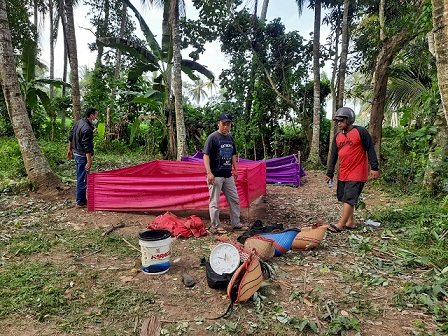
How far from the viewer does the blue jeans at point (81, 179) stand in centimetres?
534

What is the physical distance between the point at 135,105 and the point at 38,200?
693cm

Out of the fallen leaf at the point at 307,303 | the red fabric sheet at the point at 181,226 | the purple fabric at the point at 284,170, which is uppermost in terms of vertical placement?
the purple fabric at the point at 284,170

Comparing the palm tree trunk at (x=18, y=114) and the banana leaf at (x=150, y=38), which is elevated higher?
the banana leaf at (x=150, y=38)

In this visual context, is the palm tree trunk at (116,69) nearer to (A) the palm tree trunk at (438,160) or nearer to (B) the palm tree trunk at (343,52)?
(B) the palm tree trunk at (343,52)

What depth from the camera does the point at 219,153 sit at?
4.40 m

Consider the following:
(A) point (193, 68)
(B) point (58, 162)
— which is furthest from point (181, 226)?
(A) point (193, 68)

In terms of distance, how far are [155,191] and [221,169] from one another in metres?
1.29

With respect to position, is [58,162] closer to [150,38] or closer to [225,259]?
[150,38]

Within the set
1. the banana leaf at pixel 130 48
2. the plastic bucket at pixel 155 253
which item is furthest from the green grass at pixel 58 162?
the plastic bucket at pixel 155 253

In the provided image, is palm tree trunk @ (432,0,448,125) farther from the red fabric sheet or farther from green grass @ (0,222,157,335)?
the red fabric sheet

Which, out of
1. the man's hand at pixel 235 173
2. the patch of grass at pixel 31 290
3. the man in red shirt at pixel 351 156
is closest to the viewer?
the patch of grass at pixel 31 290

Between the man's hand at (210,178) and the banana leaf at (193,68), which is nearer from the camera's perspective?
the man's hand at (210,178)

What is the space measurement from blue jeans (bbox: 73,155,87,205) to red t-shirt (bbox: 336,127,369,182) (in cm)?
397

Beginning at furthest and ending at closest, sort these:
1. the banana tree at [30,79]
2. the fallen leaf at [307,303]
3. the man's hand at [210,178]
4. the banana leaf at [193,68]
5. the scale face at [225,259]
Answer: the banana leaf at [193,68], the banana tree at [30,79], the man's hand at [210,178], the scale face at [225,259], the fallen leaf at [307,303]
